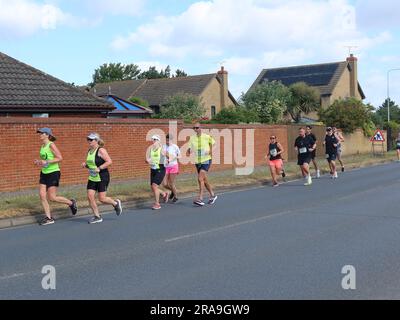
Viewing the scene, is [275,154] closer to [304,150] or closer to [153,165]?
[304,150]

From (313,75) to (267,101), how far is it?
17614mm

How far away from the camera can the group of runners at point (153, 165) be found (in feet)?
35.6

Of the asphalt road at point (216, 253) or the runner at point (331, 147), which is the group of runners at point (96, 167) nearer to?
the asphalt road at point (216, 253)

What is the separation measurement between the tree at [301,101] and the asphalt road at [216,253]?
36.2 meters

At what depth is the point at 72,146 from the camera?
58.3 ft

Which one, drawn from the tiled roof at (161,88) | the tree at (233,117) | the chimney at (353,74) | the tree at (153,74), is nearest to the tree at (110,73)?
the tree at (153,74)

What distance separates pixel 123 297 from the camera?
5.89 m

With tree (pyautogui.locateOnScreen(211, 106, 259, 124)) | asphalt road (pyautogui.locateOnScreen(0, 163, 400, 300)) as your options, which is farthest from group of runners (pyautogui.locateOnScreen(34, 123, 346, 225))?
tree (pyautogui.locateOnScreen(211, 106, 259, 124))

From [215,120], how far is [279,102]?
31.0 feet

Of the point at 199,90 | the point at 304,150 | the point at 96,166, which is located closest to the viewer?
the point at 96,166

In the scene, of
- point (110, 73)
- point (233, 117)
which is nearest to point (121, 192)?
point (233, 117)

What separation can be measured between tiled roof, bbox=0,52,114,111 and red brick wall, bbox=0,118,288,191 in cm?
212

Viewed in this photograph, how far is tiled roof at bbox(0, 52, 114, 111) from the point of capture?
19250mm
